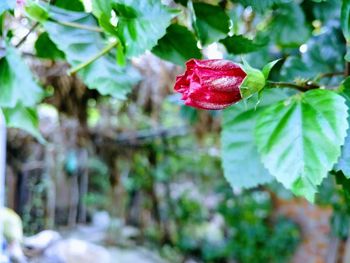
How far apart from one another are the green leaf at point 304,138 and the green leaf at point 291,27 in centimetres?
35

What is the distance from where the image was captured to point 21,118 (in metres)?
0.61

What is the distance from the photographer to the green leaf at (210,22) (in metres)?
0.53

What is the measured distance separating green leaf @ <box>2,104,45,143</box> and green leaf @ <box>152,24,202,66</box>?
0.23 metres

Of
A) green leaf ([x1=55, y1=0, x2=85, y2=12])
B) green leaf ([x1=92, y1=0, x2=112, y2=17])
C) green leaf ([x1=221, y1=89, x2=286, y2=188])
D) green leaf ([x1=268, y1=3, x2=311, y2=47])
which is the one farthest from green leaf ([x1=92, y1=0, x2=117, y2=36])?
green leaf ([x1=268, y1=3, x2=311, y2=47])

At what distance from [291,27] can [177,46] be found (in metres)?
0.35

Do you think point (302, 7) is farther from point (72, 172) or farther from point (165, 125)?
point (72, 172)

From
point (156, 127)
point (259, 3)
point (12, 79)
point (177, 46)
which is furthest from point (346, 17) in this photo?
point (156, 127)

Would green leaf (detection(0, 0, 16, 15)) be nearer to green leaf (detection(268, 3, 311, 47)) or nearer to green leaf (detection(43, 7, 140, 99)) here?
green leaf (detection(43, 7, 140, 99))

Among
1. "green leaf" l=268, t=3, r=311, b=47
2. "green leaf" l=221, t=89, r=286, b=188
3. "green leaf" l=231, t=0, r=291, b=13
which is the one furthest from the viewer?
"green leaf" l=268, t=3, r=311, b=47

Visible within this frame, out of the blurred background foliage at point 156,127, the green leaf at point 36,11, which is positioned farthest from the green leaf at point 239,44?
the green leaf at point 36,11

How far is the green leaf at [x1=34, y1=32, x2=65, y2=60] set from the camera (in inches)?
23.3

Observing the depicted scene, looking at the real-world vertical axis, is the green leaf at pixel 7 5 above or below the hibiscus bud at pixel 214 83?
above

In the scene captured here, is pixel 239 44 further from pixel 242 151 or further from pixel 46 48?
pixel 46 48

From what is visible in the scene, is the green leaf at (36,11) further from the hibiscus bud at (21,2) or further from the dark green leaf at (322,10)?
the dark green leaf at (322,10)
